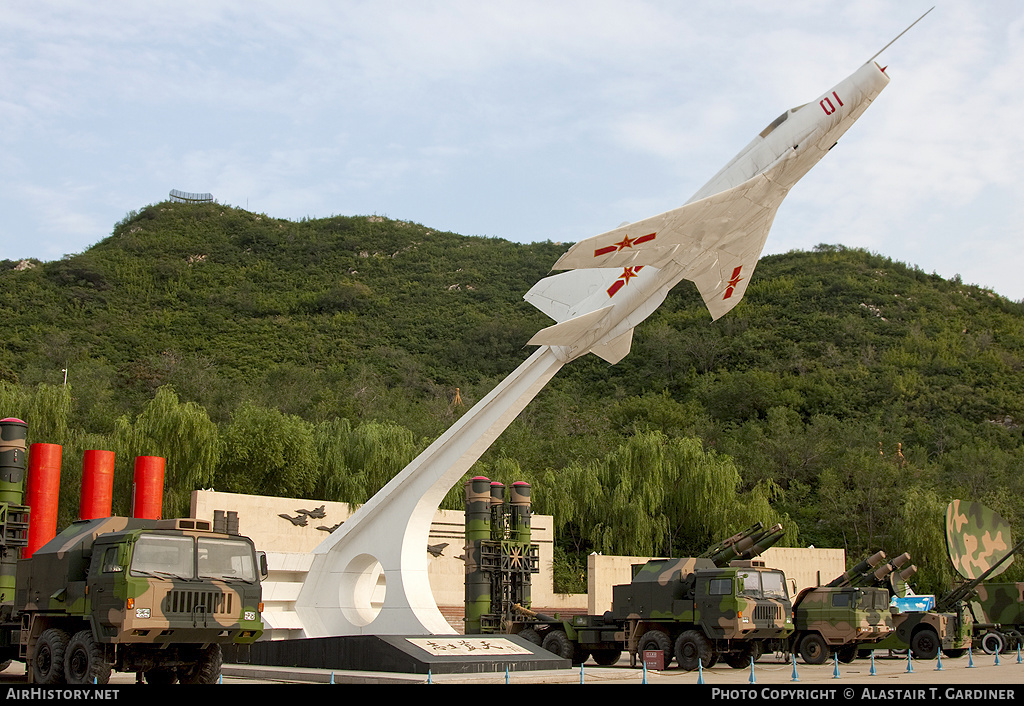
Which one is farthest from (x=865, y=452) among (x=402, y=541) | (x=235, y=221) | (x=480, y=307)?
(x=235, y=221)

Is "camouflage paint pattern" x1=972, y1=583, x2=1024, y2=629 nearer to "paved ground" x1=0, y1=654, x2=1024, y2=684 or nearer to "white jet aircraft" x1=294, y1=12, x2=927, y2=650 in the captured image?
"paved ground" x1=0, y1=654, x2=1024, y2=684

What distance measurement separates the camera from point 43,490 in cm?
1573

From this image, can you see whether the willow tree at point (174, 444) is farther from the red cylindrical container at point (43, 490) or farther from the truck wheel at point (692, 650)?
the truck wheel at point (692, 650)

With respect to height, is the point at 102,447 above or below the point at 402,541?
above

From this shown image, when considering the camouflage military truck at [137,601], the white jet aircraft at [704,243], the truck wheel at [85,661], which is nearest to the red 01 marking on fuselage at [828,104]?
the white jet aircraft at [704,243]

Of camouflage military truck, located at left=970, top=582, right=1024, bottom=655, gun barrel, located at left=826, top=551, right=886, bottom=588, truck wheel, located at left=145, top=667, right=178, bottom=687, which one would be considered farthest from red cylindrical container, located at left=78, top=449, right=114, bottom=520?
camouflage military truck, located at left=970, top=582, right=1024, bottom=655

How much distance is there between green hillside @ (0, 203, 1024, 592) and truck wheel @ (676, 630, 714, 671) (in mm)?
10992

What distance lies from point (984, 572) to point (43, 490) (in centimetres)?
1594

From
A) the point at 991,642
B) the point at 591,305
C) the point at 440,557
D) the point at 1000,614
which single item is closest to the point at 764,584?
the point at 591,305

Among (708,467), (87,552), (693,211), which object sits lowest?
(87,552)

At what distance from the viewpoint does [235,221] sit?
2776 inches
